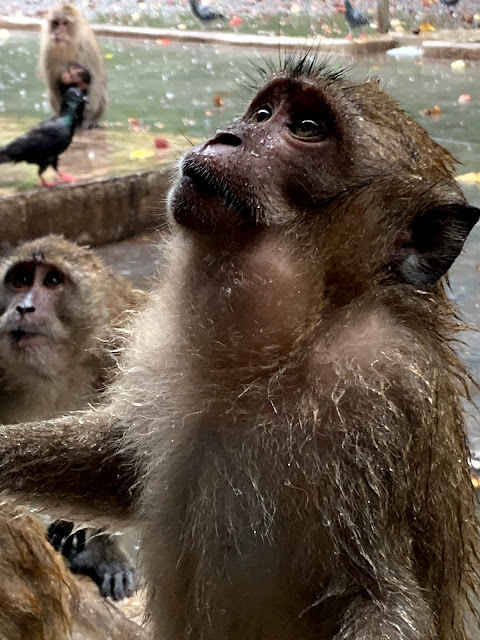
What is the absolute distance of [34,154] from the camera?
18.1ft

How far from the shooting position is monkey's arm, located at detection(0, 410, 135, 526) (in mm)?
2133

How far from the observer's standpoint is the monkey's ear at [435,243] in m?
1.66

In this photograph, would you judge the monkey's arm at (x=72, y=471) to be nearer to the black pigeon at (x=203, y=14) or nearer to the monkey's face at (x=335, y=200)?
the monkey's face at (x=335, y=200)

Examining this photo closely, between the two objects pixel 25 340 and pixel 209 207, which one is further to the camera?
pixel 25 340

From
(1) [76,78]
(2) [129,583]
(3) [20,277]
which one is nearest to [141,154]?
(1) [76,78]

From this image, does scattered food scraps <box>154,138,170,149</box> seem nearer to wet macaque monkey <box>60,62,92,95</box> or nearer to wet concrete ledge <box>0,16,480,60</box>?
wet macaque monkey <box>60,62,92,95</box>

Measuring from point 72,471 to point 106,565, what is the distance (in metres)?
1.14

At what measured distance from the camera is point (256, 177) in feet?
5.55

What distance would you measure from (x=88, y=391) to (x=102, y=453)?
1344mm

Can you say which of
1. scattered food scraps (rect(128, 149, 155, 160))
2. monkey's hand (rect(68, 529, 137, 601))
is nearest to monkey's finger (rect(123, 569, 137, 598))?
monkey's hand (rect(68, 529, 137, 601))

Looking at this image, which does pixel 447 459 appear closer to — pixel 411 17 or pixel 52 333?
pixel 52 333

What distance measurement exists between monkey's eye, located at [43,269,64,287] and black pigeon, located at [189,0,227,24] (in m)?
13.4

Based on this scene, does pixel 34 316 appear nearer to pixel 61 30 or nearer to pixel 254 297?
pixel 254 297

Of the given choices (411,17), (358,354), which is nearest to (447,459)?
(358,354)
